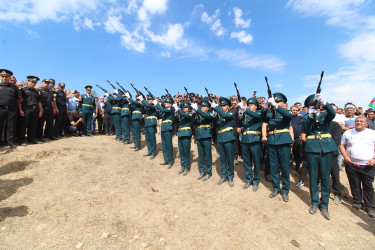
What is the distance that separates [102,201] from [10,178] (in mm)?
2586

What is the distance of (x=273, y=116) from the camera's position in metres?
5.05

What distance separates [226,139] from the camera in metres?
5.56

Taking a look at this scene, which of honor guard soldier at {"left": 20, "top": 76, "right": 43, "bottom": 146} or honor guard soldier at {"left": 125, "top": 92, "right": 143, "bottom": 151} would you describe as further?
honor guard soldier at {"left": 125, "top": 92, "right": 143, "bottom": 151}

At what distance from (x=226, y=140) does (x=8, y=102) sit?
6756 mm

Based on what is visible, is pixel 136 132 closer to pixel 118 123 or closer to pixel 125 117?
pixel 125 117

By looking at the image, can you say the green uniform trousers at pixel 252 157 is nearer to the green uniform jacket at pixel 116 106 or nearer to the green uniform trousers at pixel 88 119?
the green uniform jacket at pixel 116 106

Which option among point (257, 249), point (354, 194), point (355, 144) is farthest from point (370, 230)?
point (257, 249)

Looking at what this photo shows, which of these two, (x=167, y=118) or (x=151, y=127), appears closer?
(x=167, y=118)

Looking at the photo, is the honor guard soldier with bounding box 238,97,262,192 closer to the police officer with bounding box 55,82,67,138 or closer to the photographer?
the police officer with bounding box 55,82,67,138

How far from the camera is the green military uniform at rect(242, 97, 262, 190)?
5.24m

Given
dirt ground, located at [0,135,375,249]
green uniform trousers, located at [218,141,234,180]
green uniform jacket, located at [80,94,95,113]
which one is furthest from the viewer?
green uniform jacket, located at [80,94,95,113]

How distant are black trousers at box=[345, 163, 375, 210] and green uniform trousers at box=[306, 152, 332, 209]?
3.59 feet

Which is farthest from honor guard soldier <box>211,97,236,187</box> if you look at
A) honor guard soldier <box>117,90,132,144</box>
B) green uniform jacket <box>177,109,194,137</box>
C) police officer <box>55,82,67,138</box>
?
police officer <box>55,82,67,138</box>

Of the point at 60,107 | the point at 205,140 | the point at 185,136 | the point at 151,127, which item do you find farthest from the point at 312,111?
the point at 60,107
